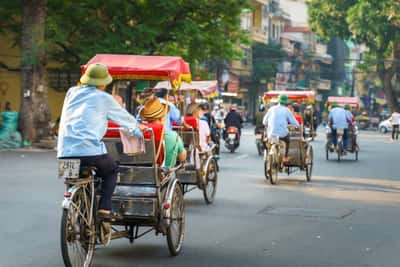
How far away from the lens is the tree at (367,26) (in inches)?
2343

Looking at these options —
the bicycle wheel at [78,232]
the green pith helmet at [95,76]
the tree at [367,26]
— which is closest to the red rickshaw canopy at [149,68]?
the green pith helmet at [95,76]

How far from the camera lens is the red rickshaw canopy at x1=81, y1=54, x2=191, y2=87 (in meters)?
11.3

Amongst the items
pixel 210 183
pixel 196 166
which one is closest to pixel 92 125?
pixel 196 166

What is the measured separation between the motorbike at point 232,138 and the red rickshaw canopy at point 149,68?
50.2ft

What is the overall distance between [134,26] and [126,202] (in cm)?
2306

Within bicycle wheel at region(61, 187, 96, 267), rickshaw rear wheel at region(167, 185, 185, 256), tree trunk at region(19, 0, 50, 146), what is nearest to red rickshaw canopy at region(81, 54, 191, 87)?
rickshaw rear wheel at region(167, 185, 185, 256)

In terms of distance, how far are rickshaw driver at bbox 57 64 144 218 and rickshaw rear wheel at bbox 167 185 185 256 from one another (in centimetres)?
92

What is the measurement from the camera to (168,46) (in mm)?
34125

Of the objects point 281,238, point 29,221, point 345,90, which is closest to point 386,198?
point 281,238

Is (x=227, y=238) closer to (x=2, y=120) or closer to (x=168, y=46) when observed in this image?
(x=2, y=120)

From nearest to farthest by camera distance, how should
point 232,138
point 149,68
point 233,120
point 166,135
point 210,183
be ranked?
point 166,135
point 149,68
point 210,183
point 232,138
point 233,120

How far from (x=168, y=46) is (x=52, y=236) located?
2515 cm

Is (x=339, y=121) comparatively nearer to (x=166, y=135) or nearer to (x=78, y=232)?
(x=166, y=135)

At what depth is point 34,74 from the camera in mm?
28859
